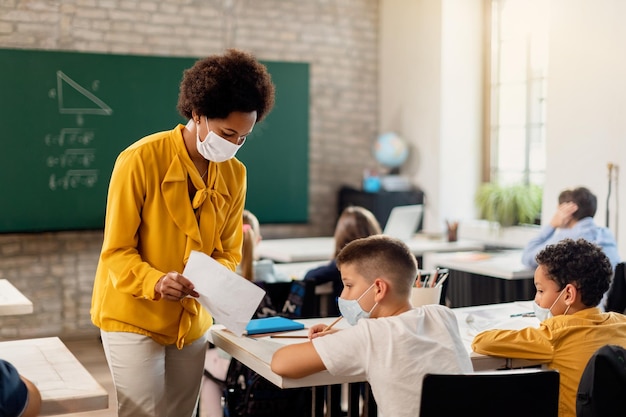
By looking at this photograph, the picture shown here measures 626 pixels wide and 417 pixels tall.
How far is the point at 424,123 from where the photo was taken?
687 centimetres

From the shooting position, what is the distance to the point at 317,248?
5.82 metres

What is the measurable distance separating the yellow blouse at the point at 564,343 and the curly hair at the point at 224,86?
3.36 ft

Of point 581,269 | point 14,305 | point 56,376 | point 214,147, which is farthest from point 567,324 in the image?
point 14,305

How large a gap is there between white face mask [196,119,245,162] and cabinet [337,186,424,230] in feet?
14.5

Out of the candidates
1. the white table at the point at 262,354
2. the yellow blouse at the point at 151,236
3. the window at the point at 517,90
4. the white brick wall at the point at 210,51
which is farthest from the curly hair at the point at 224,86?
the window at the point at 517,90

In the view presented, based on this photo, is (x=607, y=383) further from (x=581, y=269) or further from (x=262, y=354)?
(x=262, y=354)

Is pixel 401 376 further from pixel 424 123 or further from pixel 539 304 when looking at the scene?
pixel 424 123

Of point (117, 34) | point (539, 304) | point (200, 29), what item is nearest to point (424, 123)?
point (200, 29)

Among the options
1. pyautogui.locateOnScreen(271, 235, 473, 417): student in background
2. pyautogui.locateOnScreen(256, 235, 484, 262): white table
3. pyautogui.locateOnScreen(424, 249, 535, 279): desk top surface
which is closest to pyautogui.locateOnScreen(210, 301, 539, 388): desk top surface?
pyautogui.locateOnScreen(271, 235, 473, 417): student in background

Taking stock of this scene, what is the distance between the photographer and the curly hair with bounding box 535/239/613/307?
8.38 feet

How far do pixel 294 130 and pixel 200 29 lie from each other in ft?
3.67

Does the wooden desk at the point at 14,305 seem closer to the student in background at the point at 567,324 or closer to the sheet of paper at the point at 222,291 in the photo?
the sheet of paper at the point at 222,291

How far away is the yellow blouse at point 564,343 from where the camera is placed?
7.82ft

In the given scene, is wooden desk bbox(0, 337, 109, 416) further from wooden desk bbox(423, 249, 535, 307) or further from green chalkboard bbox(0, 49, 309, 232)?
green chalkboard bbox(0, 49, 309, 232)
